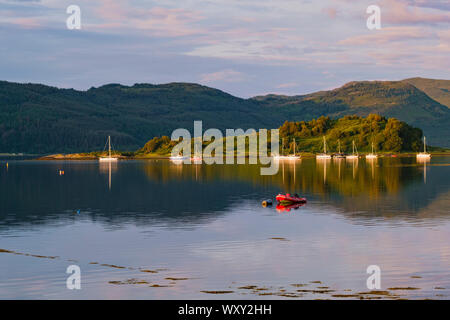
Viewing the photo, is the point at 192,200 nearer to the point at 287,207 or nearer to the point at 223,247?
the point at 287,207

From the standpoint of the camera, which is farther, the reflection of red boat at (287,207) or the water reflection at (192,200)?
the reflection of red boat at (287,207)

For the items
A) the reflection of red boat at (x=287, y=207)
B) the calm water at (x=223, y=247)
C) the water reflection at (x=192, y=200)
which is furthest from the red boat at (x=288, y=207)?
the water reflection at (x=192, y=200)

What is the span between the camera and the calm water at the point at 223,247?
38.1 meters

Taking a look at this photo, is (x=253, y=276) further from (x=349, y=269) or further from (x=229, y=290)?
(x=349, y=269)

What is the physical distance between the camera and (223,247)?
177 ft

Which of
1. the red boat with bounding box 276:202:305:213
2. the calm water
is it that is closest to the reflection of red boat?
the red boat with bounding box 276:202:305:213

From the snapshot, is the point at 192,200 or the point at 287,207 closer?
the point at 287,207

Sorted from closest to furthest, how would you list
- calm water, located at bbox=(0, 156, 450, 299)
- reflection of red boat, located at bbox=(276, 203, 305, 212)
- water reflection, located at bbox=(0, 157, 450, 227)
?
1. calm water, located at bbox=(0, 156, 450, 299)
2. water reflection, located at bbox=(0, 157, 450, 227)
3. reflection of red boat, located at bbox=(276, 203, 305, 212)

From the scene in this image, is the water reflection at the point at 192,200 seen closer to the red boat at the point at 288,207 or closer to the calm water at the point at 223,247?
the calm water at the point at 223,247

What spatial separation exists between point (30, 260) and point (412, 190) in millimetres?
87646

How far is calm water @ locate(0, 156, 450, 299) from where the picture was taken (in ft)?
125

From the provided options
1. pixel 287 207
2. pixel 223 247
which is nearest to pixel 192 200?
pixel 287 207

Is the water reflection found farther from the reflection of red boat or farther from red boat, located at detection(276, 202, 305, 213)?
the reflection of red boat
